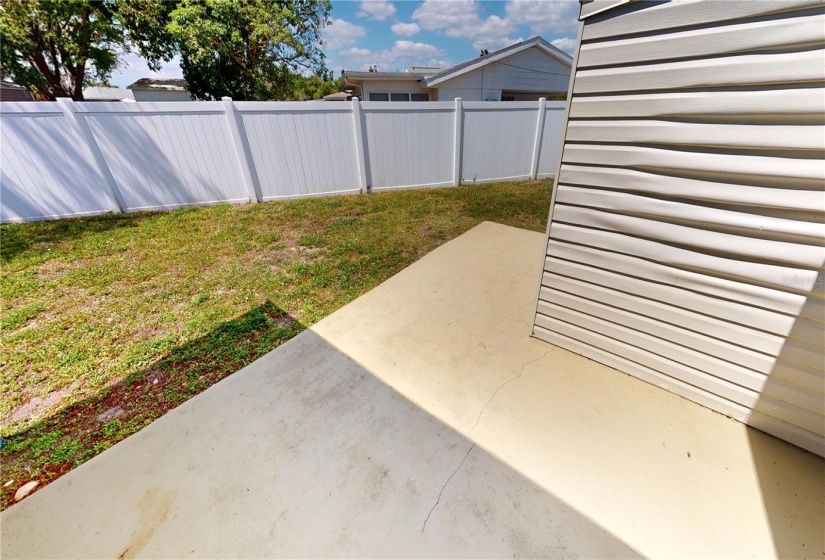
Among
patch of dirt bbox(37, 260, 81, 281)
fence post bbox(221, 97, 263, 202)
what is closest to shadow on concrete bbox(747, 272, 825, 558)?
patch of dirt bbox(37, 260, 81, 281)

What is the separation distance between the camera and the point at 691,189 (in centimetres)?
Answer: 163

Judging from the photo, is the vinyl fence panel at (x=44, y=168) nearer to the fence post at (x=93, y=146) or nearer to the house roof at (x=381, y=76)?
the fence post at (x=93, y=146)

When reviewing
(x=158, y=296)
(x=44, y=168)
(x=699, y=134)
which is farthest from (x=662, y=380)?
(x=44, y=168)

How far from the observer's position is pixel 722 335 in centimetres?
179

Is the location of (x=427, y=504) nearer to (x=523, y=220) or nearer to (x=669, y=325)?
(x=669, y=325)

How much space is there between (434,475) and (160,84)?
27.1 metres

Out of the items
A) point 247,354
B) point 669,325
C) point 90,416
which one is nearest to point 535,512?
point 669,325

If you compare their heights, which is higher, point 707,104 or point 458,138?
point 707,104

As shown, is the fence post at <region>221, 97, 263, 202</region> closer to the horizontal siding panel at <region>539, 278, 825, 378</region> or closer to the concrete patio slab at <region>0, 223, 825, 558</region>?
the concrete patio slab at <region>0, 223, 825, 558</region>

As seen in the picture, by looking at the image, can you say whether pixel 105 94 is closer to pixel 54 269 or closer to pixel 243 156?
pixel 243 156

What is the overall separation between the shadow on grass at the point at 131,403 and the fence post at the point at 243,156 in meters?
4.07

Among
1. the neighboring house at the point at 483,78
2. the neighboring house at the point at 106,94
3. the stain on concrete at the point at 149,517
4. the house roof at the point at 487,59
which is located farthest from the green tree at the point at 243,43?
the neighboring house at the point at 106,94

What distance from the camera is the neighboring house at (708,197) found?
1373 millimetres

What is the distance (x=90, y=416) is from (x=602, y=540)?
2.91 meters
